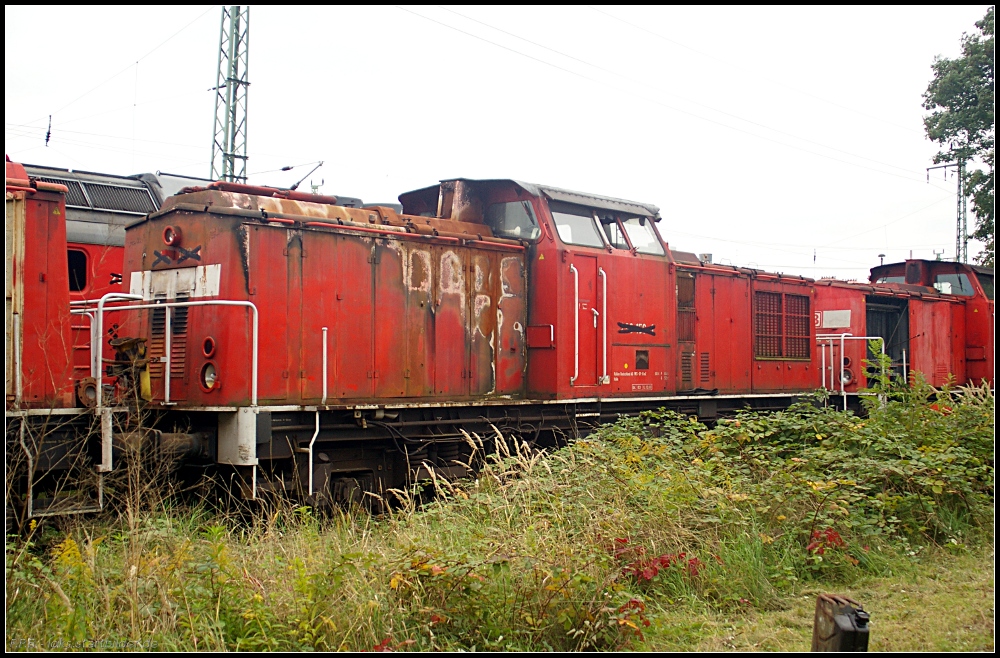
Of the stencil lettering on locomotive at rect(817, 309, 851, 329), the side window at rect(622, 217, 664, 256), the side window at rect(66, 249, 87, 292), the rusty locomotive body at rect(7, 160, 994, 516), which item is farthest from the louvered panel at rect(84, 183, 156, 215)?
the stencil lettering on locomotive at rect(817, 309, 851, 329)

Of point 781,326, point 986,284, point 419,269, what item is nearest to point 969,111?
point 986,284

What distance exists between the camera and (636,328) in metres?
11.1

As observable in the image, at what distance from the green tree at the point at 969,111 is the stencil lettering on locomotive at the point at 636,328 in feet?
47.1

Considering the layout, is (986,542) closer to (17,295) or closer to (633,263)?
(633,263)

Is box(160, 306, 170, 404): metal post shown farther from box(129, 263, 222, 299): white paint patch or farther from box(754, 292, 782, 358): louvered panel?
box(754, 292, 782, 358): louvered panel

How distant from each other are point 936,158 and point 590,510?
812 inches

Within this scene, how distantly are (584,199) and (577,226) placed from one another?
374 mm

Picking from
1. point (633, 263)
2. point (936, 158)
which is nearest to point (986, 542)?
point (633, 263)

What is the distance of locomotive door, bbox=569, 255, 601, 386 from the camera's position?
10359 millimetres

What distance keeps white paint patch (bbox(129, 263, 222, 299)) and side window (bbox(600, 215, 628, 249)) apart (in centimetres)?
499

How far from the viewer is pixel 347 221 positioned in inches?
353

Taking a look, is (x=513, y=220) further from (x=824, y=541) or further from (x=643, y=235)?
(x=824, y=541)

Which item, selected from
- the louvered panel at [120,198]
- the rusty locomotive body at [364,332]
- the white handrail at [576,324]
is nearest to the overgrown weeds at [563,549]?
the rusty locomotive body at [364,332]

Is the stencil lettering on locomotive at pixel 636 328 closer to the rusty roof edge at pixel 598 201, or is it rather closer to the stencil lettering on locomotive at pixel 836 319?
the rusty roof edge at pixel 598 201
